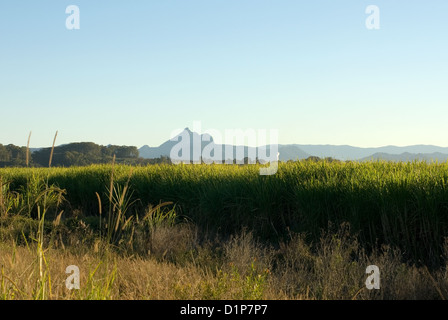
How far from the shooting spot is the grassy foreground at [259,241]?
13.3ft

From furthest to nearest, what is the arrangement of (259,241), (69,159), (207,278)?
(69,159)
(259,241)
(207,278)

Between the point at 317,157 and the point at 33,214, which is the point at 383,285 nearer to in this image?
the point at 317,157

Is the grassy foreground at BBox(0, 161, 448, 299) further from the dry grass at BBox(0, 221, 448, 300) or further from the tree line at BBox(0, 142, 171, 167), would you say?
the tree line at BBox(0, 142, 171, 167)

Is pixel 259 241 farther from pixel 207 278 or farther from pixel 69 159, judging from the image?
pixel 69 159

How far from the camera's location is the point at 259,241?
793 cm

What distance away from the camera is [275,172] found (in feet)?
29.3

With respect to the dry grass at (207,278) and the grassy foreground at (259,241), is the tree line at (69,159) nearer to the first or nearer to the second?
the grassy foreground at (259,241)

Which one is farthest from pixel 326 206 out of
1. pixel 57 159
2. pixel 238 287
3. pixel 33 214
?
pixel 57 159

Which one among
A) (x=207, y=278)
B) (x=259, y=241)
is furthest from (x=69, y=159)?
(x=207, y=278)

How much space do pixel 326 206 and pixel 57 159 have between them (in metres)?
25.2

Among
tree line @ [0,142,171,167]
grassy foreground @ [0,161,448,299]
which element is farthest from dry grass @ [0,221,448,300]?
tree line @ [0,142,171,167]

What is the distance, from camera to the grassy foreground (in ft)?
13.3

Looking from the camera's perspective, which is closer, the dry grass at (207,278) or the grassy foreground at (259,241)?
the dry grass at (207,278)

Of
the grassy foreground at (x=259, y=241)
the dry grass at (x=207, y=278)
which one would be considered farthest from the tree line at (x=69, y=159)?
the dry grass at (x=207, y=278)
